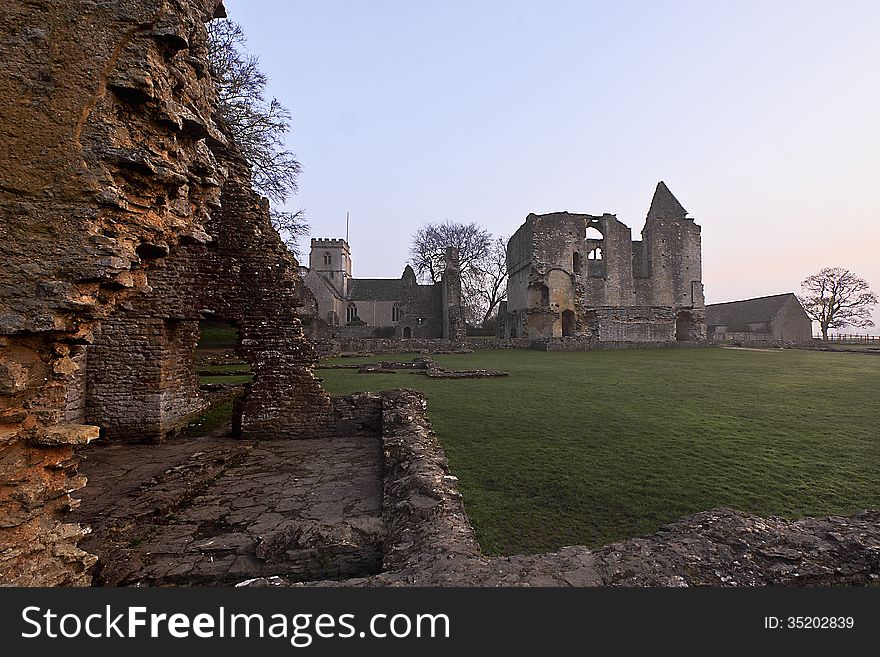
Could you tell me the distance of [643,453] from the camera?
19.4 ft

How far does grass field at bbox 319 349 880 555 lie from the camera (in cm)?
406

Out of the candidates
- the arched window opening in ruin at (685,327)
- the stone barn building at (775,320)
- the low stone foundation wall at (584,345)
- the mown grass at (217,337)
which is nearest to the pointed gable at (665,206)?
the arched window opening in ruin at (685,327)

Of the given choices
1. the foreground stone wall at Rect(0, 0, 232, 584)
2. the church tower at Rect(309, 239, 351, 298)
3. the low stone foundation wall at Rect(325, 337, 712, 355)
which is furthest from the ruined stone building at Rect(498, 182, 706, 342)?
the church tower at Rect(309, 239, 351, 298)

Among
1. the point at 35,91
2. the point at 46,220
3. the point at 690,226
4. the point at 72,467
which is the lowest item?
the point at 72,467

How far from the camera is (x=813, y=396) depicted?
10.3 meters

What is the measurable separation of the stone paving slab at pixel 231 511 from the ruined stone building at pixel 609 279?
93.5 ft

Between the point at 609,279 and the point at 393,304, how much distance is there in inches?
1095

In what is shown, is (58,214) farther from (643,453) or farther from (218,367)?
(218,367)

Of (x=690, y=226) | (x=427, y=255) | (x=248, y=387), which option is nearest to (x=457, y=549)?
(x=248, y=387)

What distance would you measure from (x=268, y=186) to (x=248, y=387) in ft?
41.1

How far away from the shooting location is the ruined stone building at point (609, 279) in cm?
3325

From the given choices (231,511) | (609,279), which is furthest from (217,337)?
(609,279)

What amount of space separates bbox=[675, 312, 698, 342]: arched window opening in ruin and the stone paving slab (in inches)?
1430

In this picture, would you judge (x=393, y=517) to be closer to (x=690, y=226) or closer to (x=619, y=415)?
(x=619, y=415)
